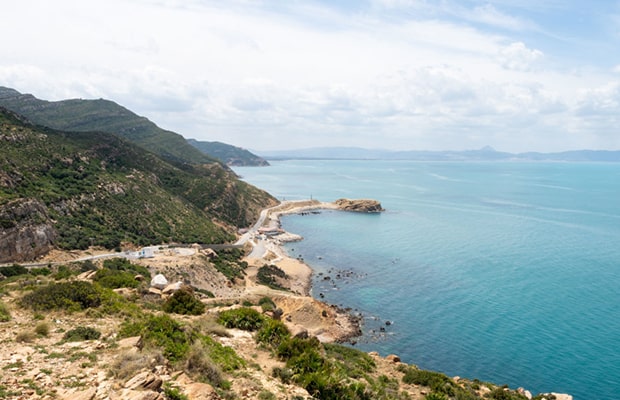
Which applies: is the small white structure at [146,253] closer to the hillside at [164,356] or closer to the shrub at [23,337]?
the hillside at [164,356]

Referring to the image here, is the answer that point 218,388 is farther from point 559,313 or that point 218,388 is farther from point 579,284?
point 579,284

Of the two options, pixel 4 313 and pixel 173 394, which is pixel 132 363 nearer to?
pixel 173 394

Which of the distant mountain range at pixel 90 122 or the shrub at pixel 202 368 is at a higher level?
the distant mountain range at pixel 90 122

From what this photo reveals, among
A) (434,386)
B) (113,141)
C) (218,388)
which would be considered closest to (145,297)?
(218,388)

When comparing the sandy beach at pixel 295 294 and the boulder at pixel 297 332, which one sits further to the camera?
the sandy beach at pixel 295 294

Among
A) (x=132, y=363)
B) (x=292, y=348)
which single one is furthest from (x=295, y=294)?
(x=132, y=363)

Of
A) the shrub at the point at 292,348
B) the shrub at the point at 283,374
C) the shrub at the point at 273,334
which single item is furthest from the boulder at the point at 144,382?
the shrub at the point at 273,334

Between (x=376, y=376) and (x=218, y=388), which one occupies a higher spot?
A: (x=218, y=388)

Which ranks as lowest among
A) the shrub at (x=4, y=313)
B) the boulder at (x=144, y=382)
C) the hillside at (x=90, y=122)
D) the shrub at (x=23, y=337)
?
the shrub at (x=4, y=313)
